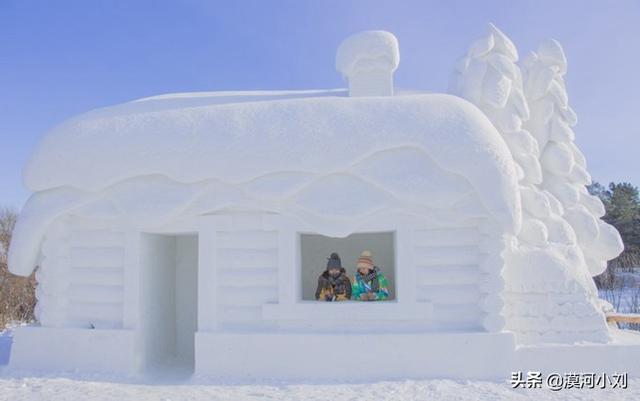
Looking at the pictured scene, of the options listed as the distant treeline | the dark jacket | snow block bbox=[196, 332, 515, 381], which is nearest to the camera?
snow block bbox=[196, 332, 515, 381]

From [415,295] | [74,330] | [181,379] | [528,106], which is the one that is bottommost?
[181,379]

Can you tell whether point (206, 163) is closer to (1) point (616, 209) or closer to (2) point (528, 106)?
(2) point (528, 106)

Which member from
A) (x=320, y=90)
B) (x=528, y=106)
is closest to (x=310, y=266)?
(x=320, y=90)

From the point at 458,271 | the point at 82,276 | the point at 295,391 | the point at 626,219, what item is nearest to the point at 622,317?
the point at 458,271

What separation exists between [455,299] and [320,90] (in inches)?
155

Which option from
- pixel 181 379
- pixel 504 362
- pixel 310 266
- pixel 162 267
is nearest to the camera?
pixel 504 362

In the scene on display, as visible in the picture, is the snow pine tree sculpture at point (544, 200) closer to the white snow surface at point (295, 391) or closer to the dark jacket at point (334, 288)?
the white snow surface at point (295, 391)

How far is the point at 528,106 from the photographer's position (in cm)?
812

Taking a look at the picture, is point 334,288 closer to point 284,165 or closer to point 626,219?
Answer: point 284,165

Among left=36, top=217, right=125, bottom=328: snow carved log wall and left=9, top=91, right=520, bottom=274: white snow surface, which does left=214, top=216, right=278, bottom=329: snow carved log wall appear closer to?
left=9, top=91, right=520, bottom=274: white snow surface

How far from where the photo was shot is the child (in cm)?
705

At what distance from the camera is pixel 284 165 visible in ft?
20.3

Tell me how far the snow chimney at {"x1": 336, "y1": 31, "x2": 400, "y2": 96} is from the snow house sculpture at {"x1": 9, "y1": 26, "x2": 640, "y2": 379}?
0.89m

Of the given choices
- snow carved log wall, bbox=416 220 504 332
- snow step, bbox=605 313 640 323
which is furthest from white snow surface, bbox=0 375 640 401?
snow step, bbox=605 313 640 323
